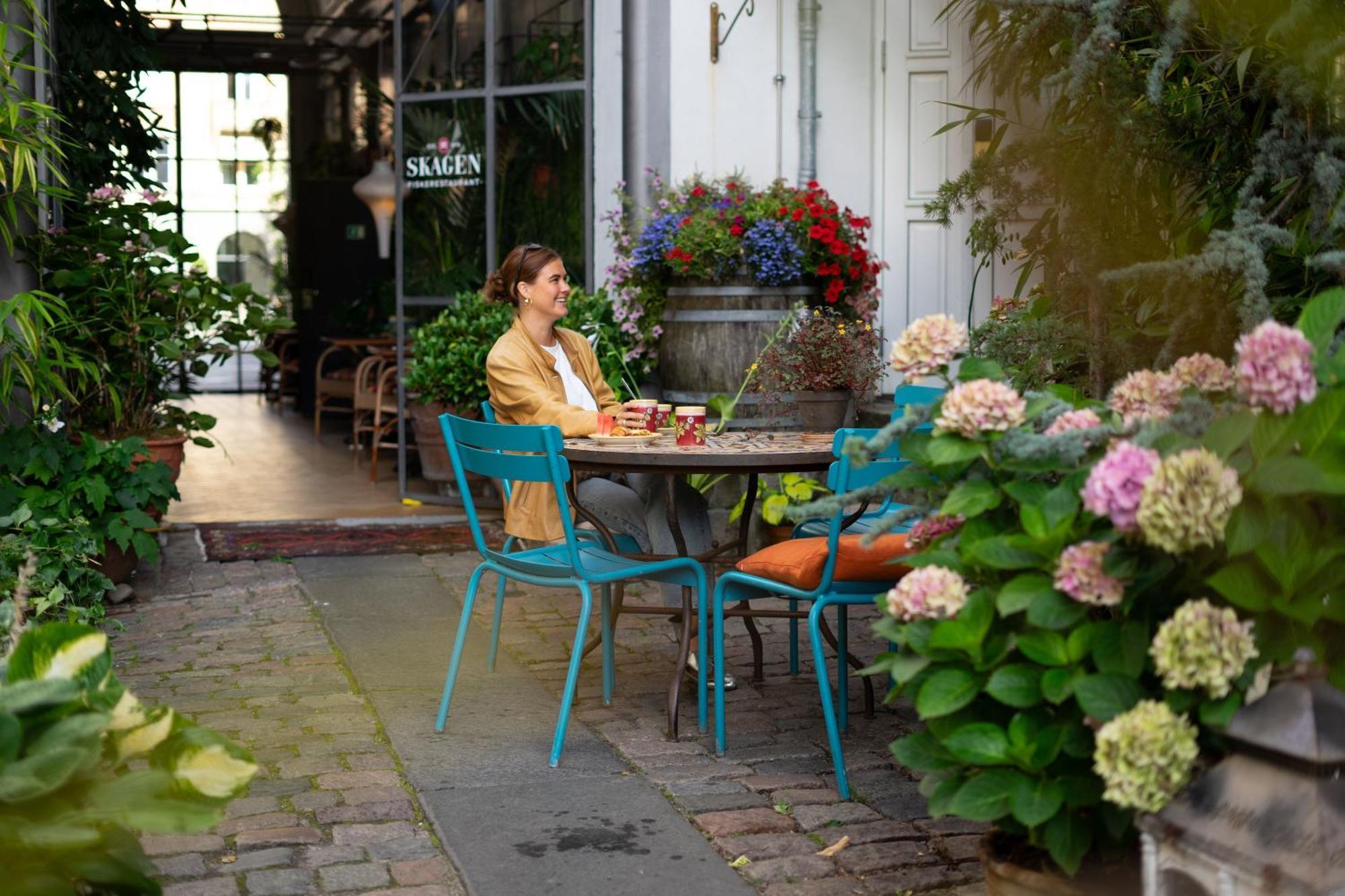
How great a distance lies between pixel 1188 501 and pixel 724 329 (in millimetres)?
4650

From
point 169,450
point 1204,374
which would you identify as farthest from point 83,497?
point 1204,374

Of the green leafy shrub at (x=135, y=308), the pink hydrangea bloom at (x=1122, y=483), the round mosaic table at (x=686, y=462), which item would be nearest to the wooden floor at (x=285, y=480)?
the green leafy shrub at (x=135, y=308)

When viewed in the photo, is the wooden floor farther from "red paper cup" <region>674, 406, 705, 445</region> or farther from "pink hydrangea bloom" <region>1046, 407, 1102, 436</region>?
"pink hydrangea bloom" <region>1046, 407, 1102, 436</region>

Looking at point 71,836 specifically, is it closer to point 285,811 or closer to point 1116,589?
point 1116,589

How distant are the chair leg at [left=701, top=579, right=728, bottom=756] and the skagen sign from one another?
15.3 ft

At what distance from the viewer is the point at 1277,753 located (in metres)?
2.20

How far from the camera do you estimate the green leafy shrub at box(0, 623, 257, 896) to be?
74.1 inches

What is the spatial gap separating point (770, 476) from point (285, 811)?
11.3 ft

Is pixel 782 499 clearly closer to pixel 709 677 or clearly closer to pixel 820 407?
pixel 820 407

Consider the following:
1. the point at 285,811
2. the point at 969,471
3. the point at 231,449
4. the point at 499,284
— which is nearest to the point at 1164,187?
the point at 969,471

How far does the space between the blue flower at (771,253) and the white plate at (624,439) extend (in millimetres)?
2310

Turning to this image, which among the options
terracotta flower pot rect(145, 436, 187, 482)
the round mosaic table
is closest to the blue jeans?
the round mosaic table

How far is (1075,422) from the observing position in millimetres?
2613

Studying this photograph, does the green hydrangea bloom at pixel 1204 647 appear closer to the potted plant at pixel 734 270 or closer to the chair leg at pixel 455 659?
the chair leg at pixel 455 659
